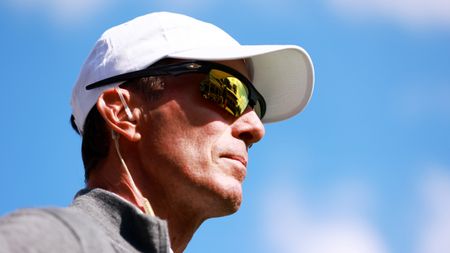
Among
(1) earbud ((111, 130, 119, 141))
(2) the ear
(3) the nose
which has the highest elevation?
(3) the nose

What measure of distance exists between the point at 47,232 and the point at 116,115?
1724 mm

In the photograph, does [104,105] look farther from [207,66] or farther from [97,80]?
[207,66]

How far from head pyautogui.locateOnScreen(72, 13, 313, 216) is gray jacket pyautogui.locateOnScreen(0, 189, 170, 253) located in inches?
19.5

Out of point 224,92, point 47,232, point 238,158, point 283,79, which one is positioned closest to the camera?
point 47,232

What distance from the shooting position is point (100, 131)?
4426 millimetres

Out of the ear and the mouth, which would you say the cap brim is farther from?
the ear

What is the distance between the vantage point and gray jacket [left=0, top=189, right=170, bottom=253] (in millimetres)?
2611

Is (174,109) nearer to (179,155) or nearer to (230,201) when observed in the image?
(179,155)

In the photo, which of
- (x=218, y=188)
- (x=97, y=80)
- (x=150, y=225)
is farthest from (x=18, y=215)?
(x=97, y=80)

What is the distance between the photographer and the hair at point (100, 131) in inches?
172

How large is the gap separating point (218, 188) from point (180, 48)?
806 mm

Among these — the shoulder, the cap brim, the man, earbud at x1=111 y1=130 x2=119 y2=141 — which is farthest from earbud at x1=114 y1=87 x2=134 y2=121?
the shoulder

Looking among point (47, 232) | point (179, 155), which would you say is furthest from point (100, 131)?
point (47, 232)

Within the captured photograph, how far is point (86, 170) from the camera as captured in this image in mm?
4430
